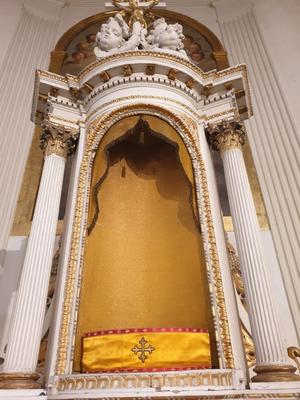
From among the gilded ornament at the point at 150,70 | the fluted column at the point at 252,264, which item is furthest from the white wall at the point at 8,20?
the fluted column at the point at 252,264

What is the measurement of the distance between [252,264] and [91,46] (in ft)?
16.9

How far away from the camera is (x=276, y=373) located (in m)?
1.94

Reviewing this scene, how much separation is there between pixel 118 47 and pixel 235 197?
1856 mm

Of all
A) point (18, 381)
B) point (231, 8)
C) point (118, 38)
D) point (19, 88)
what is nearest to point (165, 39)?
point (118, 38)

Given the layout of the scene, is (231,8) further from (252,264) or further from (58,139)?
(252,264)

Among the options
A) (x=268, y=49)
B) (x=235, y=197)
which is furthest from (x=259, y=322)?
(x=268, y=49)

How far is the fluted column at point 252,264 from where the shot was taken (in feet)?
6.64

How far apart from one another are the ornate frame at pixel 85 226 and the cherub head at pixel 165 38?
80cm

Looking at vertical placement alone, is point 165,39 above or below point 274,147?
above

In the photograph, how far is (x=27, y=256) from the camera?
245 cm

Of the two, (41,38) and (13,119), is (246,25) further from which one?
(13,119)

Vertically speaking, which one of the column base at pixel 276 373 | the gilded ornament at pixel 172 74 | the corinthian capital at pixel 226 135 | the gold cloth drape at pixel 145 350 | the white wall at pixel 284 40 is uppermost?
the white wall at pixel 284 40

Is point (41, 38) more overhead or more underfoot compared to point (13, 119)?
more overhead

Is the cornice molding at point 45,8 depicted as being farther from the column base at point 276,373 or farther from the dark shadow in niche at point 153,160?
the column base at point 276,373
